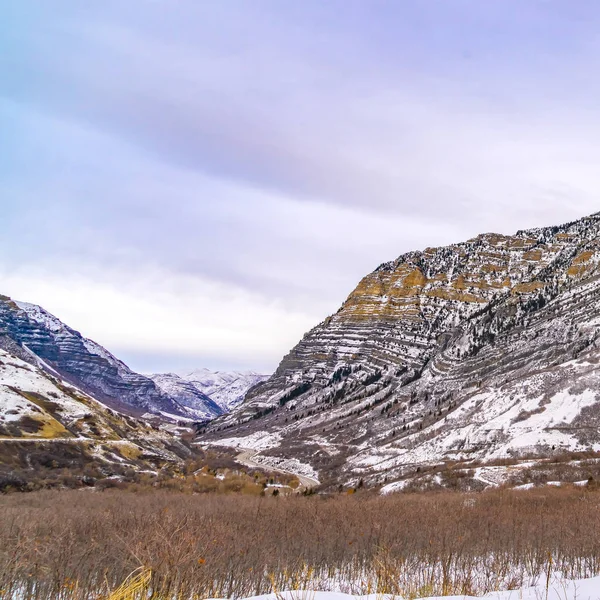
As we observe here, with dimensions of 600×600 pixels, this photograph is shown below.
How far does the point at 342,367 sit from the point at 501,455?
125551 millimetres

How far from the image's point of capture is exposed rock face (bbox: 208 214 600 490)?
217ft

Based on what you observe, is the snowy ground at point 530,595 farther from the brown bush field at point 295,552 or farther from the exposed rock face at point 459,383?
the exposed rock face at point 459,383

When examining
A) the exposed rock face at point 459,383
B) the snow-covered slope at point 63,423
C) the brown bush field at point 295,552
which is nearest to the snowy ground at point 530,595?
the brown bush field at point 295,552

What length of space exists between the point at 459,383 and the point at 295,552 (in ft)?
366

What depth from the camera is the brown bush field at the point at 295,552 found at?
6.67 m

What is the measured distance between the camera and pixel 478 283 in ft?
638

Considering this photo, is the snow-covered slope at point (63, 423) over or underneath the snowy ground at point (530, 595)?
underneath

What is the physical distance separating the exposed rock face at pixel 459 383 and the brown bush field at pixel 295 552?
48.9m

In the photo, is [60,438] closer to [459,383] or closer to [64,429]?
[64,429]

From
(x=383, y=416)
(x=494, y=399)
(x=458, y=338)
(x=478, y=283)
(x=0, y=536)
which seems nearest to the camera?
(x=0, y=536)

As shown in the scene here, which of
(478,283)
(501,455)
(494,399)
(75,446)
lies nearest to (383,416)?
(494,399)

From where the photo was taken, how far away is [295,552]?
1021cm

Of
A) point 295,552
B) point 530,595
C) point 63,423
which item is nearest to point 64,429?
point 63,423

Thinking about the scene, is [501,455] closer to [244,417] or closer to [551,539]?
[551,539]
